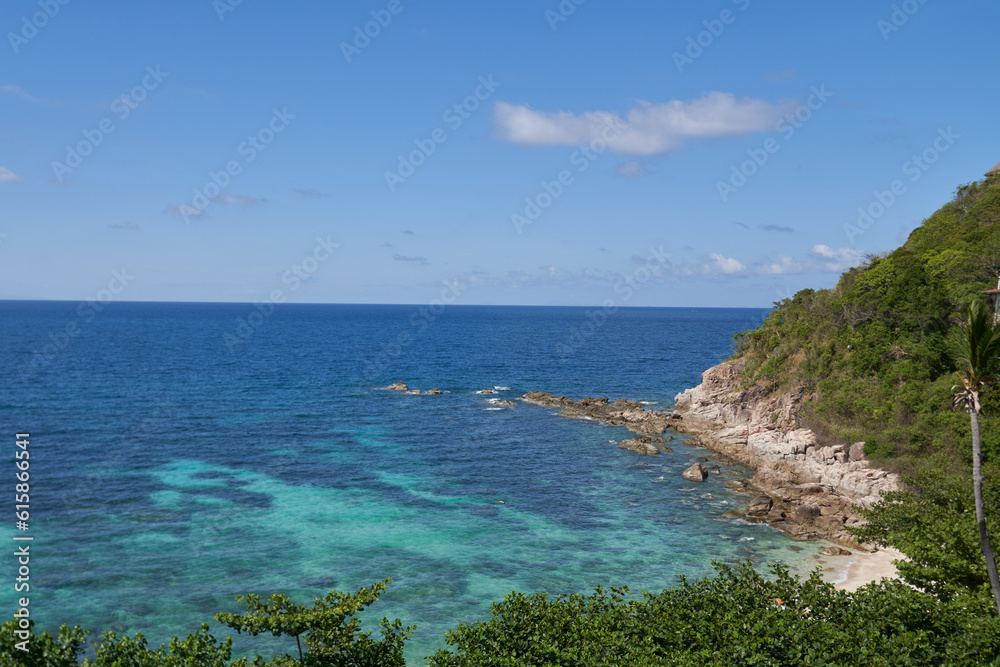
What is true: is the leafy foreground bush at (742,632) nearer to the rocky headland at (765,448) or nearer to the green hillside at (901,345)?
the rocky headland at (765,448)

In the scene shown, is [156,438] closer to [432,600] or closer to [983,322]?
[432,600]

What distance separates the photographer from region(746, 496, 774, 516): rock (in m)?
41.8

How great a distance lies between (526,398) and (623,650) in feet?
216

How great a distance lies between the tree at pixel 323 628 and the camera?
53.5 ft

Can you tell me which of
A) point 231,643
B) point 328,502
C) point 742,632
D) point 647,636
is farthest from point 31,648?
point 328,502

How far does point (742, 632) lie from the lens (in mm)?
18219

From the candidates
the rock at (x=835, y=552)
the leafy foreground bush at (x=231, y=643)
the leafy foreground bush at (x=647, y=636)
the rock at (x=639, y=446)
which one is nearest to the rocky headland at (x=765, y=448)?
the rock at (x=639, y=446)

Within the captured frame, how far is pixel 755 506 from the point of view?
42094mm

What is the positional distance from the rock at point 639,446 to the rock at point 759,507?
15.0 metres

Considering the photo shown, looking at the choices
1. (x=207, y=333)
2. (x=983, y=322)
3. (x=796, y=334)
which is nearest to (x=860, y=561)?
(x=983, y=322)

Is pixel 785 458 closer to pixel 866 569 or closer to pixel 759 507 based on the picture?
pixel 759 507

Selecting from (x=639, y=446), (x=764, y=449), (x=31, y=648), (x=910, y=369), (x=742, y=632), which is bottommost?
(x=639, y=446)

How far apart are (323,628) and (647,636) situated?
9266 mm

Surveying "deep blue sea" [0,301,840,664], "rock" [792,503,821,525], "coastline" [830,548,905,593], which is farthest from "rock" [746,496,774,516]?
"coastline" [830,548,905,593]
